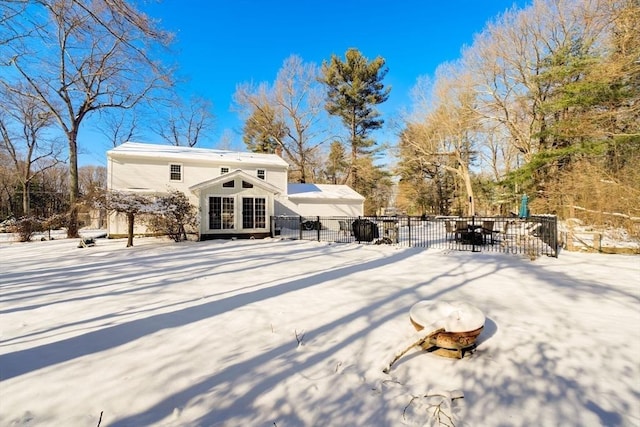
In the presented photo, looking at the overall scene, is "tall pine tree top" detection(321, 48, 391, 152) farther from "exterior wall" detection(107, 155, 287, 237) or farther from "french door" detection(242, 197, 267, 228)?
"french door" detection(242, 197, 267, 228)

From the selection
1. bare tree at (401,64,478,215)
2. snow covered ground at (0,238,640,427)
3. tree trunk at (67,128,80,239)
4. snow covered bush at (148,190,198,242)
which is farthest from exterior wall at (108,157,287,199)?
bare tree at (401,64,478,215)

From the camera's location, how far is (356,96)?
90.4 feet

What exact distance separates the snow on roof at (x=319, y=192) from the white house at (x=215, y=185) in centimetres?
9

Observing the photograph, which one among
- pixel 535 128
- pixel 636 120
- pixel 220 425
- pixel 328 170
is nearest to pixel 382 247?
pixel 220 425

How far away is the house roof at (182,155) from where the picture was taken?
15688 mm

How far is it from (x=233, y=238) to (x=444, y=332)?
12237mm

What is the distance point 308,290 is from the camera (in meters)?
5.07

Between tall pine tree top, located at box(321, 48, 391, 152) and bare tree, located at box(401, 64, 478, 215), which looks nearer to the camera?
bare tree, located at box(401, 64, 478, 215)

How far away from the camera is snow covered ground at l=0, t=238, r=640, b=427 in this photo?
213cm

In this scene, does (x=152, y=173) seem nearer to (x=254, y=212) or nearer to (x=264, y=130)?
(x=254, y=212)

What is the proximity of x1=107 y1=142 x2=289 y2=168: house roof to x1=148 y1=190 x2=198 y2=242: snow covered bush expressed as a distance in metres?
4.49

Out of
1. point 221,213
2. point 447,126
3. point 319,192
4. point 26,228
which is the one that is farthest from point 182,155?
point 447,126

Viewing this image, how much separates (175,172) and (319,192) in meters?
9.89

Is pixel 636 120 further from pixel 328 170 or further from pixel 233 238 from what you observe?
pixel 328 170
